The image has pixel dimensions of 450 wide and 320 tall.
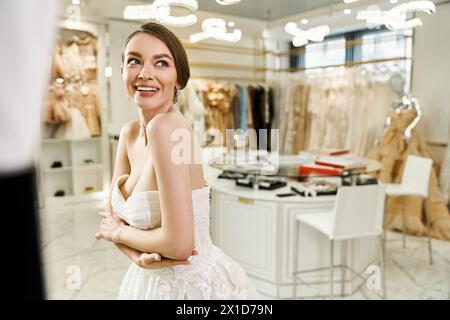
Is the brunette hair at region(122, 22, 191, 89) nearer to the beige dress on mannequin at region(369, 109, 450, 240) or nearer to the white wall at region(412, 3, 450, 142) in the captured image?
the white wall at region(412, 3, 450, 142)

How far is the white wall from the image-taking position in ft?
2.68

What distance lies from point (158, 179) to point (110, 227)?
0.12 meters

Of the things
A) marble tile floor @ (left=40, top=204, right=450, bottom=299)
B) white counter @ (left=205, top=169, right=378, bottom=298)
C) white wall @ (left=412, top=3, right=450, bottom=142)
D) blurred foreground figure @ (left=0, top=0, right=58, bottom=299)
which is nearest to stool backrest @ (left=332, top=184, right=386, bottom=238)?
white counter @ (left=205, top=169, right=378, bottom=298)

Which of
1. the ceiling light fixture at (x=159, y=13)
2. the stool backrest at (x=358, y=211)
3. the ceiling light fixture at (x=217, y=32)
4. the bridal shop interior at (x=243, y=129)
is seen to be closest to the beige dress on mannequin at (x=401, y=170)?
the bridal shop interior at (x=243, y=129)

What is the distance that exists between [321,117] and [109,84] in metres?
0.98

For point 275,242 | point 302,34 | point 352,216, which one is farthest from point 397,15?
point 275,242

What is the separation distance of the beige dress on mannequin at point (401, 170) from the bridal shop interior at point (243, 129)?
0.70m

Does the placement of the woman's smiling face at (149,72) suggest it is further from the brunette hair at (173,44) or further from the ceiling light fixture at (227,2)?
the ceiling light fixture at (227,2)

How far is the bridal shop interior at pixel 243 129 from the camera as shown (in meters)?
0.52

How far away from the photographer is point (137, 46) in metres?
0.44

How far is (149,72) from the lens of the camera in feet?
1.43

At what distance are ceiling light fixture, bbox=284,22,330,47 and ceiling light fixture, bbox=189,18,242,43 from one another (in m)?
→ 0.12

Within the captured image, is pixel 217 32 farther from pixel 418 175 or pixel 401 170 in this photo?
pixel 401 170

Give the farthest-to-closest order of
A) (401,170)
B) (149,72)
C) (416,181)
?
1. (401,170)
2. (416,181)
3. (149,72)
